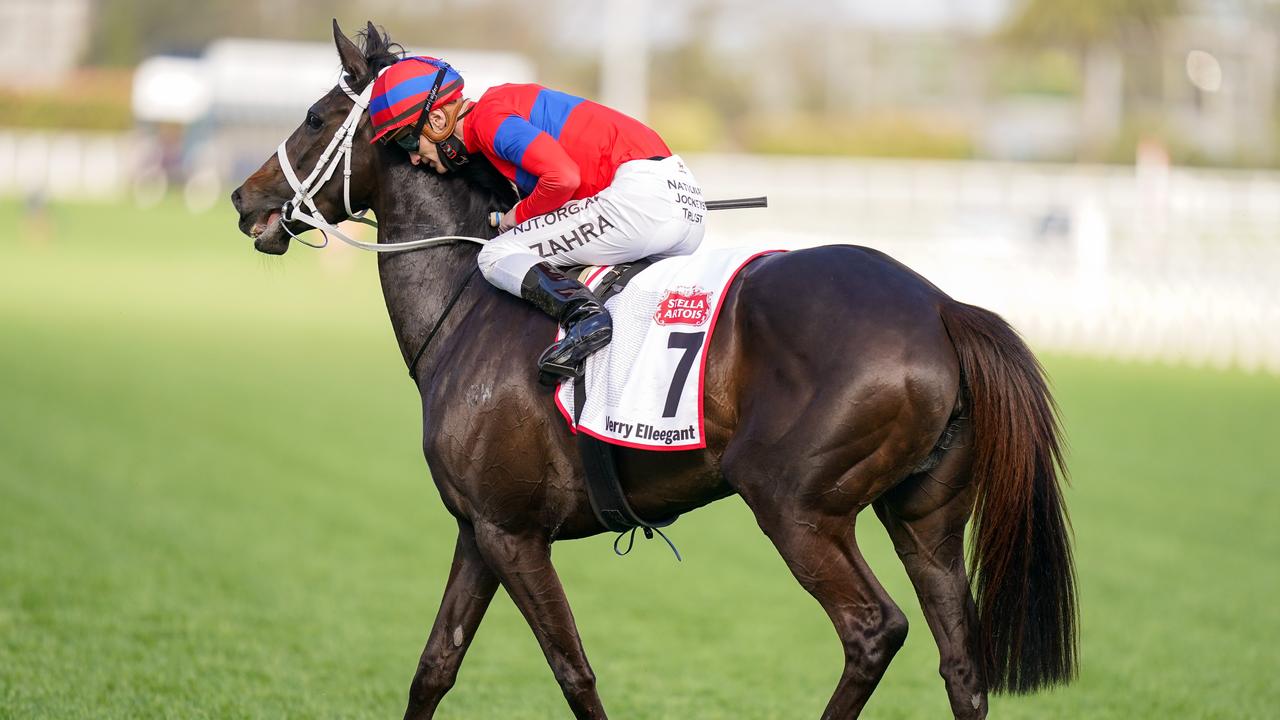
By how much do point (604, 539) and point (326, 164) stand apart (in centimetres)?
517

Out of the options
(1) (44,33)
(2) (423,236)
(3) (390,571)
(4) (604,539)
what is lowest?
(4) (604,539)

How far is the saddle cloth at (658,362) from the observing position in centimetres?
383

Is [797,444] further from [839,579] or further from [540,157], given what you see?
[540,157]

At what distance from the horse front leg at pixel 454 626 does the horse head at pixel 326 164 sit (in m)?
1.17

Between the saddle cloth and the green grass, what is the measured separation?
1813 millimetres

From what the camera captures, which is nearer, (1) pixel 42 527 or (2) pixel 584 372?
(2) pixel 584 372

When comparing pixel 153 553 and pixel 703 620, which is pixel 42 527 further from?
pixel 703 620

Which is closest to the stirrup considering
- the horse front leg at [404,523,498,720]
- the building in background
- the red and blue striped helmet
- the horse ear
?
the horse front leg at [404,523,498,720]

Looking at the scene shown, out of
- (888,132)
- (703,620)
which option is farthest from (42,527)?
(888,132)

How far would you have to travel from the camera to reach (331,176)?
4.52m

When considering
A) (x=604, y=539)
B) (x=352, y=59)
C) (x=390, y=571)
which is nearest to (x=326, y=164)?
(x=352, y=59)

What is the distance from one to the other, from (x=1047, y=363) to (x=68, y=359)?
463 inches

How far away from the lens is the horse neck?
4484 mm

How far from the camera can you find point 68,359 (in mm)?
15164
